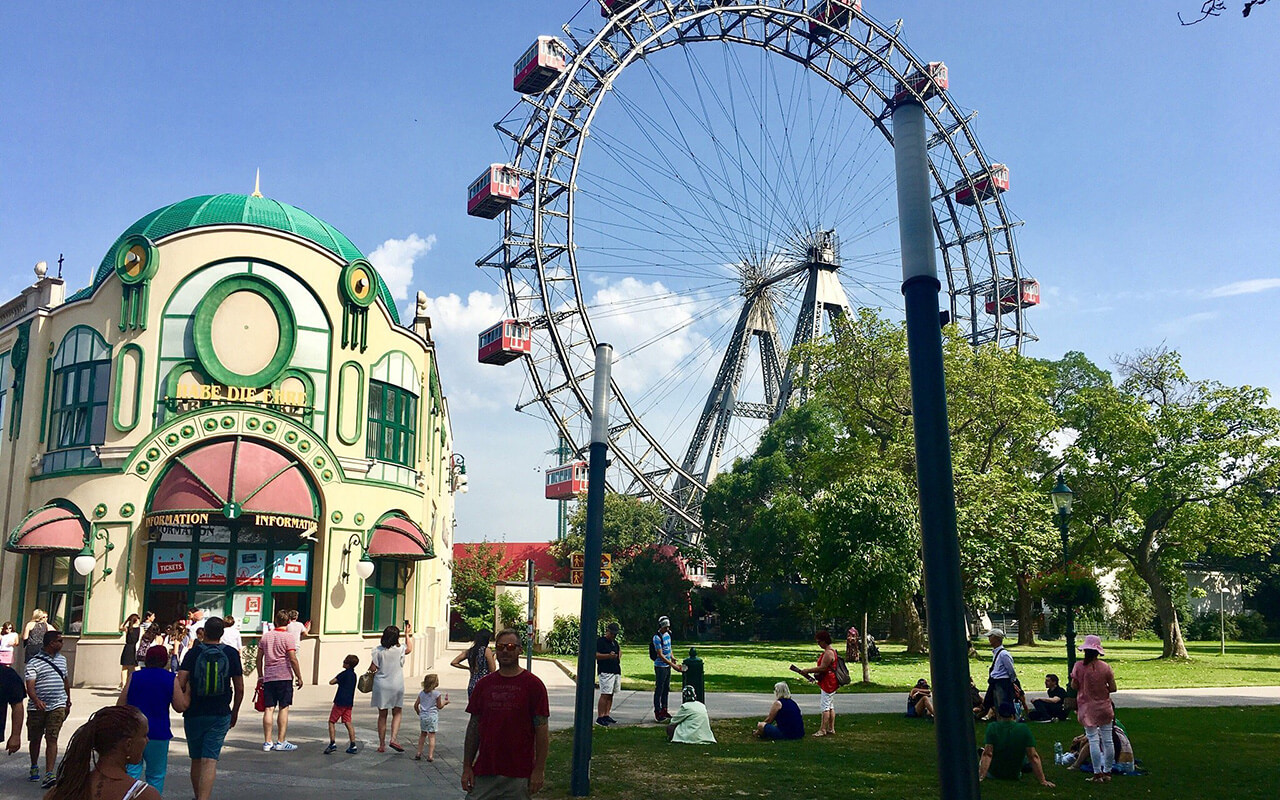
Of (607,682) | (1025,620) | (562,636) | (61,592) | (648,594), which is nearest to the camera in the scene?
(607,682)

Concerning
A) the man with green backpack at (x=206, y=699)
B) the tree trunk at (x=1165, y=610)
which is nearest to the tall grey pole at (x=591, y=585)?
the man with green backpack at (x=206, y=699)

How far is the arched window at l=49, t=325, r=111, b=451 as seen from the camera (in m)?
24.5

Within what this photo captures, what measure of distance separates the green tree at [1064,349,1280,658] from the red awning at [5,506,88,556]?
3623cm

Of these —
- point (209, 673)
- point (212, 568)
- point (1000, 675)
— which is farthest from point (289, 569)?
point (1000, 675)

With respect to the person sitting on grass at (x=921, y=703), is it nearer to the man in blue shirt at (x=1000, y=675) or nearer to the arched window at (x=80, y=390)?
the man in blue shirt at (x=1000, y=675)

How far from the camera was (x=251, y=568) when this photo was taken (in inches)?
966

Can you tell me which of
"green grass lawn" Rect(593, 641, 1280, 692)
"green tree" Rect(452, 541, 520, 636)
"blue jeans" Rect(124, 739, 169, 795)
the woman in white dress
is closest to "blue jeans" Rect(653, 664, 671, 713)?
the woman in white dress

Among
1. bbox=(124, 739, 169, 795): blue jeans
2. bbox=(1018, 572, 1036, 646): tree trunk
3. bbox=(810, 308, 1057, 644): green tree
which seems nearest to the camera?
bbox=(124, 739, 169, 795): blue jeans

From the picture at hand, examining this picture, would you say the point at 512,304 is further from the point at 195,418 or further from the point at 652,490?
the point at 195,418

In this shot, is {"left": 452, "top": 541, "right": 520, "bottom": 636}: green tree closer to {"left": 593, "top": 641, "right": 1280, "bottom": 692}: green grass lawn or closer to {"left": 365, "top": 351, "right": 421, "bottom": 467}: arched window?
A: {"left": 593, "top": 641, "right": 1280, "bottom": 692}: green grass lawn

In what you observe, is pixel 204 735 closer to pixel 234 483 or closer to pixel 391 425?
pixel 234 483

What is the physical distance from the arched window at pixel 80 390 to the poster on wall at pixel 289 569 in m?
4.96

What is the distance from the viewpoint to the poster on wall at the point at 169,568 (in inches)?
937

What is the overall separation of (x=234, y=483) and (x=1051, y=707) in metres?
17.7
